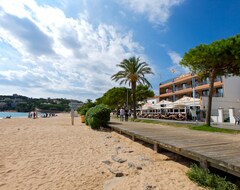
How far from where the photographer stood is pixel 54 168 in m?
5.80

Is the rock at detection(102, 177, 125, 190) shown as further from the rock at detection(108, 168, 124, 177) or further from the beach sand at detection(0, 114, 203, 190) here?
the rock at detection(108, 168, 124, 177)

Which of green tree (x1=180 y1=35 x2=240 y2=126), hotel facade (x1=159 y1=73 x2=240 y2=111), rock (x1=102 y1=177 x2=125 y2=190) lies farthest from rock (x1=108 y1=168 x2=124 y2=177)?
hotel facade (x1=159 y1=73 x2=240 y2=111)

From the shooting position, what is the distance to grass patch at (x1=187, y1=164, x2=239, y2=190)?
417 cm

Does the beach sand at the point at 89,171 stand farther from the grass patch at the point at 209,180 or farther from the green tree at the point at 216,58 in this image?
the green tree at the point at 216,58

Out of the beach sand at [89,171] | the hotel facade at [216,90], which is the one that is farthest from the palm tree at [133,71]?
the beach sand at [89,171]

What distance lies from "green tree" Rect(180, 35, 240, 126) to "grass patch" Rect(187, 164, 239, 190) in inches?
368

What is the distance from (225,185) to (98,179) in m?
2.96

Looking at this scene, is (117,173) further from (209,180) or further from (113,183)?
(209,180)

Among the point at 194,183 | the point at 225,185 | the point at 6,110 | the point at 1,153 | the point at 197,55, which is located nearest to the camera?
the point at 225,185

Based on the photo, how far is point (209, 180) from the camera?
437cm

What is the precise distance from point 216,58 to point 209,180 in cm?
984

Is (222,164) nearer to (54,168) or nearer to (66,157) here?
(54,168)

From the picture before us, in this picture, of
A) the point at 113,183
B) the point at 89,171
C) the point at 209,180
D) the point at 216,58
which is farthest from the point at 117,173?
the point at 216,58

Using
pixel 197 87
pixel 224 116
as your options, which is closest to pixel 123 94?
pixel 197 87
